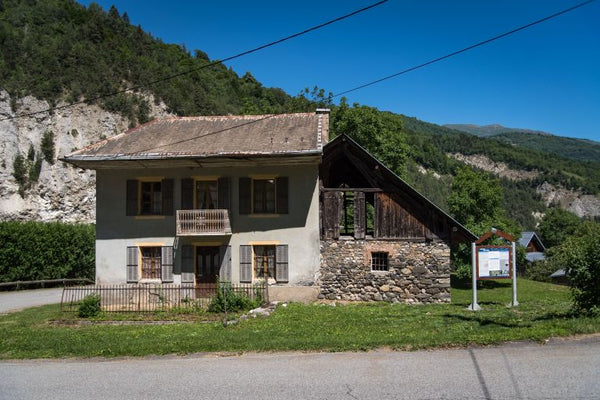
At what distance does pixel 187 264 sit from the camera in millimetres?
19703

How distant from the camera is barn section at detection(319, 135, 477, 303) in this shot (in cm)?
1955

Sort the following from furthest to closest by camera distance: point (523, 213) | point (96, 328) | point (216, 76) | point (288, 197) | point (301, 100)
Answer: point (523, 213), point (216, 76), point (301, 100), point (288, 197), point (96, 328)

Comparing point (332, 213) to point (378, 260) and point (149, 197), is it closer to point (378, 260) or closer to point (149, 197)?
point (378, 260)

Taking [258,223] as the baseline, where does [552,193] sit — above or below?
above

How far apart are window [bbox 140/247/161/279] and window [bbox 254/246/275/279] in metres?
4.01

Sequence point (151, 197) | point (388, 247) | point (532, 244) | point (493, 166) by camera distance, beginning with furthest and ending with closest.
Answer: point (493, 166) < point (532, 244) < point (151, 197) < point (388, 247)

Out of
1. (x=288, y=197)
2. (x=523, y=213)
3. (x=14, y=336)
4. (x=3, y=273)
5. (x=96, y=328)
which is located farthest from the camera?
(x=523, y=213)

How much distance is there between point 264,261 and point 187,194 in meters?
4.15

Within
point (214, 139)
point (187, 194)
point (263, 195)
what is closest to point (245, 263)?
point (263, 195)

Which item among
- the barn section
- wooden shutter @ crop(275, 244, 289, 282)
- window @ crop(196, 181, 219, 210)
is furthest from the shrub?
the barn section

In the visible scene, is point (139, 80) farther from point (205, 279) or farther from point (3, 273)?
point (205, 279)

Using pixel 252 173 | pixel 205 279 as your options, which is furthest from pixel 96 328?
pixel 252 173

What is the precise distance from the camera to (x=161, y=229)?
1992cm

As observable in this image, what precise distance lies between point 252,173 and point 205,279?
15.6 ft
